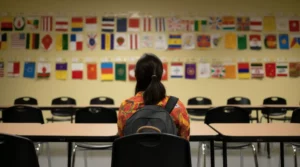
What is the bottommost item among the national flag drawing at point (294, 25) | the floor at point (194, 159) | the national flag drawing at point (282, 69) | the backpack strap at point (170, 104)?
the floor at point (194, 159)

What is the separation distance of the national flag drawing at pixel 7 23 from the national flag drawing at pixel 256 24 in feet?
15.8

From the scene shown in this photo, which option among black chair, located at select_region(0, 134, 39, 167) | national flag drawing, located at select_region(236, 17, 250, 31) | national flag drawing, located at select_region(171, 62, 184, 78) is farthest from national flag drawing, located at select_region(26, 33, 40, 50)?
black chair, located at select_region(0, 134, 39, 167)

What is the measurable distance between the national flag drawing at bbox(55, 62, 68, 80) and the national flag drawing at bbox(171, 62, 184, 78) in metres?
2.12

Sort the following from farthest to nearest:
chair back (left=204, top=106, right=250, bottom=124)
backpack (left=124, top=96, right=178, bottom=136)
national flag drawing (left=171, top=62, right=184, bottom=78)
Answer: national flag drawing (left=171, top=62, right=184, bottom=78) → chair back (left=204, top=106, right=250, bottom=124) → backpack (left=124, top=96, right=178, bottom=136)

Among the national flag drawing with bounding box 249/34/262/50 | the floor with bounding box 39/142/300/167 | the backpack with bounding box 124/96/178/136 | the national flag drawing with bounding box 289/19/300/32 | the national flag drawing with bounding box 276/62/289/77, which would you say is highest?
the national flag drawing with bounding box 289/19/300/32

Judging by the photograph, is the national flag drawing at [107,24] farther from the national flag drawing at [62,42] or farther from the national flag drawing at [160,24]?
the national flag drawing at [160,24]

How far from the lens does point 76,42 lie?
532 cm

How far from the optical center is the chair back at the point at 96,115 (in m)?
2.54

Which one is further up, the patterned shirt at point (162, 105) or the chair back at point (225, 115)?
the patterned shirt at point (162, 105)

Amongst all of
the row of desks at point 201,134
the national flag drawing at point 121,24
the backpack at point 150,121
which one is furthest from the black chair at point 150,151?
the national flag drawing at point 121,24

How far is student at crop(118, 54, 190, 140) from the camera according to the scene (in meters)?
1.47

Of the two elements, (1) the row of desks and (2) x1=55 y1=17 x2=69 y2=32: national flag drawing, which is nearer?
(1) the row of desks

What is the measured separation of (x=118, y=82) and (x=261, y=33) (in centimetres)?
302

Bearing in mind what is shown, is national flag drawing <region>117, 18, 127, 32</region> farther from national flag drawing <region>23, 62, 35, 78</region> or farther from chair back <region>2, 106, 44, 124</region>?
chair back <region>2, 106, 44, 124</region>
